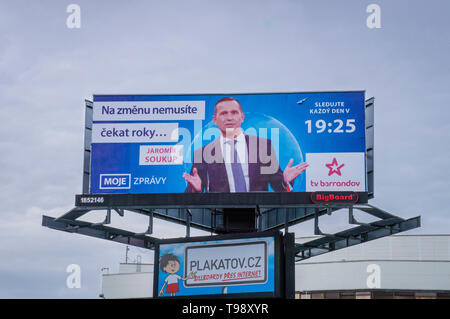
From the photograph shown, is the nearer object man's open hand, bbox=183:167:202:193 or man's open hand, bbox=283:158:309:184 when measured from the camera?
man's open hand, bbox=283:158:309:184

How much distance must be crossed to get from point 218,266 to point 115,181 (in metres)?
4.46

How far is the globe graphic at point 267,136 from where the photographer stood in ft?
71.7

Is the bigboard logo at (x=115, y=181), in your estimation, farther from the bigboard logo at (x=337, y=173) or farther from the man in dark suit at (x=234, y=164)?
the bigboard logo at (x=337, y=173)

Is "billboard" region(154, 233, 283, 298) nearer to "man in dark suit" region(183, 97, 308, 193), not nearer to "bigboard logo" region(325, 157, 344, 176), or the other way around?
"man in dark suit" region(183, 97, 308, 193)

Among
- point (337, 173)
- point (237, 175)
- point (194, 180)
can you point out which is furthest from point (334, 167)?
point (194, 180)

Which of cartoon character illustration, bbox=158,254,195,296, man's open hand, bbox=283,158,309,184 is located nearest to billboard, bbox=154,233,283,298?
cartoon character illustration, bbox=158,254,195,296

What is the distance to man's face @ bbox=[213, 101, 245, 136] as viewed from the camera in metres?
22.5

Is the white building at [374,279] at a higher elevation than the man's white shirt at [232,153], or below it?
below

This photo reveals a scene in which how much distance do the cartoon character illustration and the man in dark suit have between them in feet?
7.38

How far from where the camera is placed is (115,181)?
72.6ft

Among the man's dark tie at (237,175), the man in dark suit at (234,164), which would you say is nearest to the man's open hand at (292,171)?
the man in dark suit at (234,164)

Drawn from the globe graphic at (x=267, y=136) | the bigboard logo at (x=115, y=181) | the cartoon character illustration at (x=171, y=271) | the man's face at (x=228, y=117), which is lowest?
the cartoon character illustration at (x=171, y=271)
